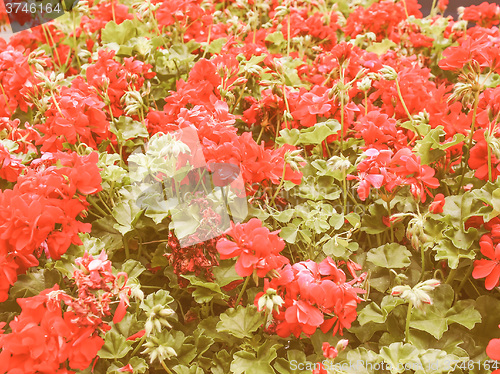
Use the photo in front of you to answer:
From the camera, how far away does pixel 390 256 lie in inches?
45.4

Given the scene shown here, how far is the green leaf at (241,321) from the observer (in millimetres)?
1001

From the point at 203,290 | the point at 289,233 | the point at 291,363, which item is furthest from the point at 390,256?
the point at 203,290

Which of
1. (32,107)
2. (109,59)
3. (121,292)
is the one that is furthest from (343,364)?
(32,107)

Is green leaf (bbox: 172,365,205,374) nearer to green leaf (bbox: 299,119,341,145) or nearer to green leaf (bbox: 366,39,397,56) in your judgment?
green leaf (bbox: 299,119,341,145)

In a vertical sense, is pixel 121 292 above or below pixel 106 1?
below

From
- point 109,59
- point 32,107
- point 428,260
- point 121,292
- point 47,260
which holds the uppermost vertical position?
point 109,59

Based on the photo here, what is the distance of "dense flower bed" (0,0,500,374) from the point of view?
93 cm

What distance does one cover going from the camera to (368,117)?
1.35m

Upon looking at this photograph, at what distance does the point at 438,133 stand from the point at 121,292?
0.90m

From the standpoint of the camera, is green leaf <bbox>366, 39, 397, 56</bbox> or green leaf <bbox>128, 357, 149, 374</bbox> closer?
green leaf <bbox>128, 357, 149, 374</bbox>

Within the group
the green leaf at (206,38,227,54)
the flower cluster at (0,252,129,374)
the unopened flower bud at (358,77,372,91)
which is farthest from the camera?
the green leaf at (206,38,227,54)

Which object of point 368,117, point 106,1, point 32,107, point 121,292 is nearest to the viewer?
point 121,292

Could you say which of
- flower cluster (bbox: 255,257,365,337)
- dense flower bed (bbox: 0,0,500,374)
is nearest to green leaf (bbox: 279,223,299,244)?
dense flower bed (bbox: 0,0,500,374)

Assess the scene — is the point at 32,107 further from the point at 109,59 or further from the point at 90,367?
the point at 90,367
